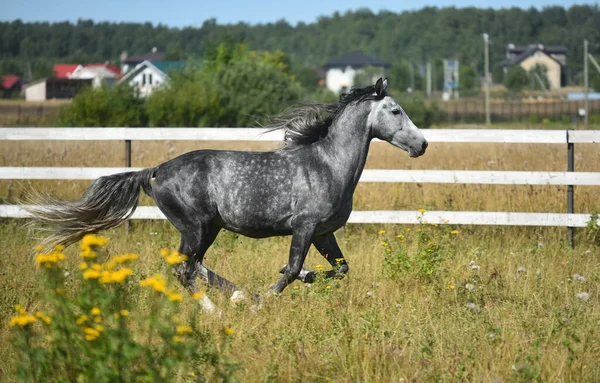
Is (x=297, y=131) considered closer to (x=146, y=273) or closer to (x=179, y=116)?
(x=146, y=273)

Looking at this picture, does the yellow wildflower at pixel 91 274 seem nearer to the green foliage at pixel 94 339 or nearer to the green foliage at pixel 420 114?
the green foliage at pixel 94 339

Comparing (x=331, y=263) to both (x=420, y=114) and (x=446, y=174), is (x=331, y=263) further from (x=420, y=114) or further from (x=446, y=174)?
(x=420, y=114)

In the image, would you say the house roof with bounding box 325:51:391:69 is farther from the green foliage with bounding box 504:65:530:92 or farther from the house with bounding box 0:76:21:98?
the house with bounding box 0:76:21:98

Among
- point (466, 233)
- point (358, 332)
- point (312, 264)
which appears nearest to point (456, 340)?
point (358, 332)

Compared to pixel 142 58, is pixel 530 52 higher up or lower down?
lower down

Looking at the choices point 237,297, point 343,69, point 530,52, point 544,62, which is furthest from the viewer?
point 343,69

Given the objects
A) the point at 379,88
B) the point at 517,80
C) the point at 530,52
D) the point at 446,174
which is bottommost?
the point at 446,174

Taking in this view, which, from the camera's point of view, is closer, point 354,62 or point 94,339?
point 94,339

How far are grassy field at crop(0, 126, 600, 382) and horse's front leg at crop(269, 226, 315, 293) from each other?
0.41ft

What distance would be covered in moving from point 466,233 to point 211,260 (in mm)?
3101

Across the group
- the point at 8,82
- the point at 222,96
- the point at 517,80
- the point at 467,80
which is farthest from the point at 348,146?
the point at 467,80

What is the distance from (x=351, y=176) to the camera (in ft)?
20.2

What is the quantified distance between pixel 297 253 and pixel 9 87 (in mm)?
127252

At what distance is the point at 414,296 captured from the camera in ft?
20.6
